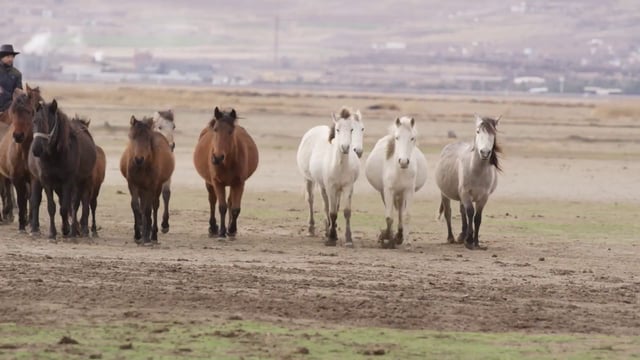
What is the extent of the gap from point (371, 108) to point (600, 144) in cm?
2799

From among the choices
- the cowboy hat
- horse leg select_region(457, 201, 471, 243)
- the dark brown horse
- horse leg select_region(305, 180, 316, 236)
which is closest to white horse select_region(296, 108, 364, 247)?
horse leg select_region(305, 180, 316, 236)

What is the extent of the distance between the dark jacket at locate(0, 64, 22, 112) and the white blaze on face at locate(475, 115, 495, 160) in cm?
679

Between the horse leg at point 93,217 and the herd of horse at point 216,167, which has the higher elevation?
the herd of horse at point 216,167

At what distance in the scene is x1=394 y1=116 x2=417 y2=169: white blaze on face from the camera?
2198 cm

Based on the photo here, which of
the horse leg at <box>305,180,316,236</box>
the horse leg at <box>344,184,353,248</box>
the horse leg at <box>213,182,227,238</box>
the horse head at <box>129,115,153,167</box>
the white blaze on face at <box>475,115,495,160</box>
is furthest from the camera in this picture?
the horse leg at <box>305,180,316,236</box>

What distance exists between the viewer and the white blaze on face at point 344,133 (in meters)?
22.0

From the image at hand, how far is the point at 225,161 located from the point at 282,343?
9.47m

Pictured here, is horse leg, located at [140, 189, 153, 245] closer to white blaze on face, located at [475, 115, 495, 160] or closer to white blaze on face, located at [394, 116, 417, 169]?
white blaze on face, located at [394, 116, 417, 169]

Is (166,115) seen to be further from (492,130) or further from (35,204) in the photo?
(492,130)

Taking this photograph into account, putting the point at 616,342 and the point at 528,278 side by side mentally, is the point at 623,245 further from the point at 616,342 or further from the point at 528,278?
the point at 616,342

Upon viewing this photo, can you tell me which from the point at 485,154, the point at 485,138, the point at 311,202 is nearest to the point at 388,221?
the point at 485,154

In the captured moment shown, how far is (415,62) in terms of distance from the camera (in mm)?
177750

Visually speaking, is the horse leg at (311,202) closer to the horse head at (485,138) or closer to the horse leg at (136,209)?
the horse head at (485,138)

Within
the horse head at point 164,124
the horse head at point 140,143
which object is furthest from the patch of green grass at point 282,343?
the horse head at point 164,124
